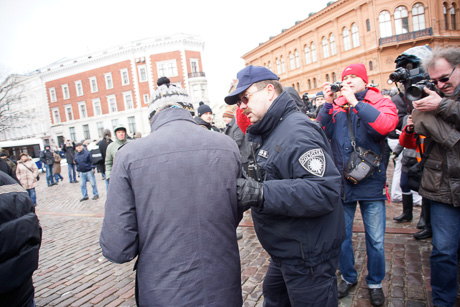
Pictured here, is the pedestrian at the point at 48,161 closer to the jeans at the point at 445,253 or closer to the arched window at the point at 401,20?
the jeans at the point at 445,253

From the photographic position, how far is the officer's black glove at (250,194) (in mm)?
1585

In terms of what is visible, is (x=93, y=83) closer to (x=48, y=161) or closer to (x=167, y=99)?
(x=48, y=161)

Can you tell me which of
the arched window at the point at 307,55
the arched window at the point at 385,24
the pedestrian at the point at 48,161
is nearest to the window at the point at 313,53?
the arched window at the point at 307,55

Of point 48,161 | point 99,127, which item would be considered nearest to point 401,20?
point 48,161

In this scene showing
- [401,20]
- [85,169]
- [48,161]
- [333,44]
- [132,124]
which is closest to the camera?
[85,169]

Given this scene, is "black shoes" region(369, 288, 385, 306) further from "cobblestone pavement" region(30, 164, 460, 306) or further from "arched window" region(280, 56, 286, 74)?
"arched window" region(280, 56, 286, 74)

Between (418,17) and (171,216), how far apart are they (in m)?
41.7

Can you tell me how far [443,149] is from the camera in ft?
7.62

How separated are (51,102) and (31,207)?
57.9 m

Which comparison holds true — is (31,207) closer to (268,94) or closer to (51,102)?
(268,94)

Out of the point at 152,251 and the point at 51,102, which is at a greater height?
the point at 51,102

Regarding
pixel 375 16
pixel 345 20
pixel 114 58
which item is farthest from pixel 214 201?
pixel 114 58

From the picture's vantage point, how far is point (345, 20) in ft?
120

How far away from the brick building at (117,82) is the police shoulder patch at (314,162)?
1654 inches
